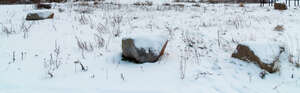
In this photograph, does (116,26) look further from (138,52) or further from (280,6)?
(280,6)

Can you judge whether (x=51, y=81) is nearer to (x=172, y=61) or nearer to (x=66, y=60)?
(x=66, y=60)

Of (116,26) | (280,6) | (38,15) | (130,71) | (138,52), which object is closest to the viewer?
(130,71)

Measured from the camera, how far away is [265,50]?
2111 millimetres

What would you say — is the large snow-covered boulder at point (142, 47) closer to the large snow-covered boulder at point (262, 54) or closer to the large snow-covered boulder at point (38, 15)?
the large snow-covered boulder at point (262, 54)

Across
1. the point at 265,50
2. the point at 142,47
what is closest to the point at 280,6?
the point at 265,50

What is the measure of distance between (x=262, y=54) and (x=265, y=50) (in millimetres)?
84

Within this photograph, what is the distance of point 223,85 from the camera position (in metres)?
1.79

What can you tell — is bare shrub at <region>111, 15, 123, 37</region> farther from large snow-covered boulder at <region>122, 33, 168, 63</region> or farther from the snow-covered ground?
large snow-covered boulder at <region>122, 33, 168, 63</region>

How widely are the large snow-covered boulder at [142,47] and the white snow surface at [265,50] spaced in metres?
1.14

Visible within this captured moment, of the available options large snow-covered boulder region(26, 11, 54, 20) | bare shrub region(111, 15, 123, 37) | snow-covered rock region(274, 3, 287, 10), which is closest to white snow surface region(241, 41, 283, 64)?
bare shrub region(111, 15, 123, 37)

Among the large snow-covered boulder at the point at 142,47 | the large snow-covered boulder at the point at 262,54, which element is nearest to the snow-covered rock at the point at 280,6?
the large snow-covered boulder at the point at 262,54

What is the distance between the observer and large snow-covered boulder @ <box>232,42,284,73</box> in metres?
2.01

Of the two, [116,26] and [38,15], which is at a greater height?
[38,15]

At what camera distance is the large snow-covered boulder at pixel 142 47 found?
2166 mm
